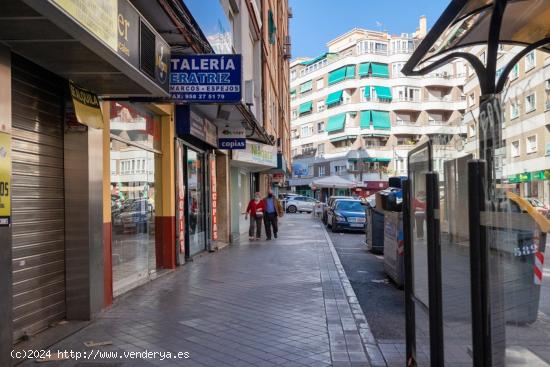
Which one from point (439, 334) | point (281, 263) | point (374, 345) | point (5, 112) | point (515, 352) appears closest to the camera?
point (515, 352)

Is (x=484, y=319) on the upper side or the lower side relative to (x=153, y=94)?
lower

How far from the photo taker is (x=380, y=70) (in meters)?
67.0

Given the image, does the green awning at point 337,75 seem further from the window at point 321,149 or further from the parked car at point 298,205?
the parked car at point 298,205

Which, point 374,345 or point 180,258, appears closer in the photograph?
point 374,345

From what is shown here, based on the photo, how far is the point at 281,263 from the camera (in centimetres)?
1193

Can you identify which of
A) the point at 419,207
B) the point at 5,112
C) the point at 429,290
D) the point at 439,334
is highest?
the point at 5,112

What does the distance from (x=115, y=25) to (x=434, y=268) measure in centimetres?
355

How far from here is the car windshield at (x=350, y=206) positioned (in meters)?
23.9

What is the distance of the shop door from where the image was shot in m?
12.6

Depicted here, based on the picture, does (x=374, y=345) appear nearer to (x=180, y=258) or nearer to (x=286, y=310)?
(x=286, y=310)

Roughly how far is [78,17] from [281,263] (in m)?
8.63

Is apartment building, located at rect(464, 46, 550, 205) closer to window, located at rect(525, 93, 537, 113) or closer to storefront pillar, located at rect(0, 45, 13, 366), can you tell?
window, located at rect(525, 93, 537, 113)

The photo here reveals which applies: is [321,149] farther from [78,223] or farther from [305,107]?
[78,223]

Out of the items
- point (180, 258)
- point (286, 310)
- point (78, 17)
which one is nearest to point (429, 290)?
point (78, 17)
